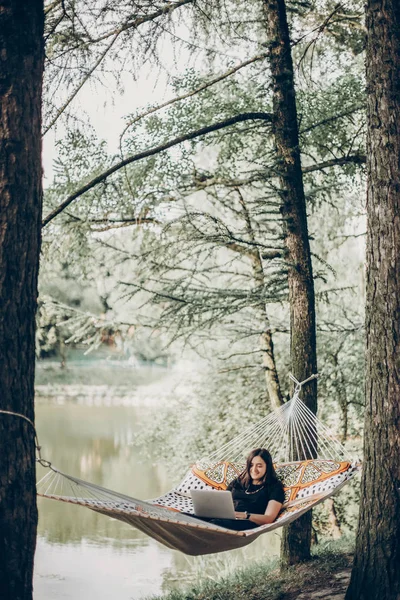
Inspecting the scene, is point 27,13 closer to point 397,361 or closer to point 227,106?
point 397,361

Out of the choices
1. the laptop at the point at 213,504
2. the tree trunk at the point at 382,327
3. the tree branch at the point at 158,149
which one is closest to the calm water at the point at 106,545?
the laptop at the point at 213,504

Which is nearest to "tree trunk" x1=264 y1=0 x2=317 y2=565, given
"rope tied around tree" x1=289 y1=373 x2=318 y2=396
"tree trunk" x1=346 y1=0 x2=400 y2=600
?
"rope tied around tree" x1=289 y1=373 x2=318 y2=396

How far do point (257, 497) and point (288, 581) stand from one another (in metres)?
0.51

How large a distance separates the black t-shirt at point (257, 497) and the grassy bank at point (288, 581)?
422 mm

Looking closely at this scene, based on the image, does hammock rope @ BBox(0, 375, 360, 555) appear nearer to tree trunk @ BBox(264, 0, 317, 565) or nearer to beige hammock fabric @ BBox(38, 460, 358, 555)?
beige hammock fabric @ BBox(38, 460, 358, 555)

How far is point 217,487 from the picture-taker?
11.5ft

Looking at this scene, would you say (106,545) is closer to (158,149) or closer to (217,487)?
(217,487)

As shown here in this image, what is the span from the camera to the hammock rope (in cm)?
254

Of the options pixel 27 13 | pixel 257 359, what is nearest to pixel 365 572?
pixel 27 13

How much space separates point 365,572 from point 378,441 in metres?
0.46

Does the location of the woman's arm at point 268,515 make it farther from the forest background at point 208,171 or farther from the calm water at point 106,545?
the calm water at point 106,545

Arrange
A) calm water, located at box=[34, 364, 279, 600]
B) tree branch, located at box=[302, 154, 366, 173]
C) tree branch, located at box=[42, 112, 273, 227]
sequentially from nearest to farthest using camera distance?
tree branch, located at box=[42, 112, 273, 227]
tree branch, located at box=[302, 154, 366, 173]
calm water, located at box=[34, 364, 279, 600]

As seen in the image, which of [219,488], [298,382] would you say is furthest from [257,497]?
[298,382]

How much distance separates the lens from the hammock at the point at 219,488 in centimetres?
255
